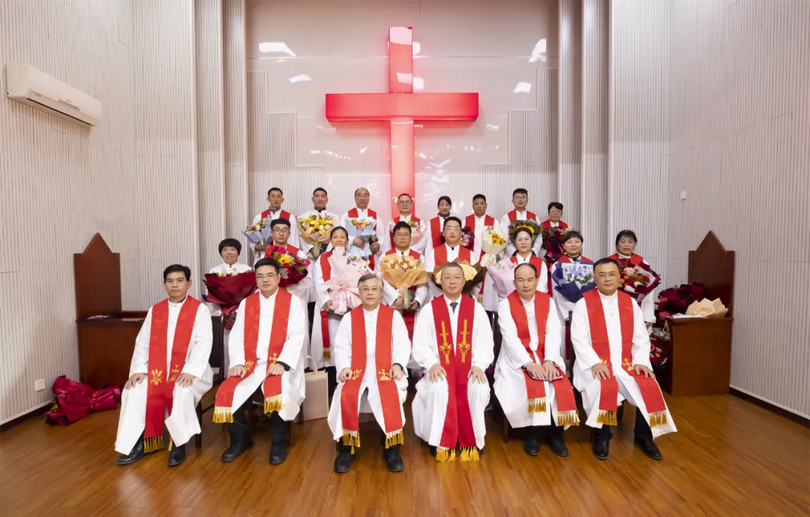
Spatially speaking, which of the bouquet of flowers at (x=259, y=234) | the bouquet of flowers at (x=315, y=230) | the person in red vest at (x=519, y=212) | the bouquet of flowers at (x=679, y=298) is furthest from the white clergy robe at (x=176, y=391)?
the bouquet of flowers at (x=679, y=298)

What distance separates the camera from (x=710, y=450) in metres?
3.65

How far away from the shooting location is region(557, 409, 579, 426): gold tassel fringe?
351cm

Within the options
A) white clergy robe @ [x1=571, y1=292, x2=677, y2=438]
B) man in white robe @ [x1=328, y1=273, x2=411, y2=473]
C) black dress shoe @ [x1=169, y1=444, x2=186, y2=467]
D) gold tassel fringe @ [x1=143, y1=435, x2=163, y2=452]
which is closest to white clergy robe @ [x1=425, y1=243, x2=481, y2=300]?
man in white robe @ [x1=328, y1=273, x2=411, y2=473]

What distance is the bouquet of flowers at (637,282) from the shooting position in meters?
4.62

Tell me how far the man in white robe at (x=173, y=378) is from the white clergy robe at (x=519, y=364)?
7.79ft

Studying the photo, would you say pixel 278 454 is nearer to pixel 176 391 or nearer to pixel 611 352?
pixel 176 391

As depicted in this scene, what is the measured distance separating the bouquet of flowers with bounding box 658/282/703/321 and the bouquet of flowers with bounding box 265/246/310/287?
4040 millimetres

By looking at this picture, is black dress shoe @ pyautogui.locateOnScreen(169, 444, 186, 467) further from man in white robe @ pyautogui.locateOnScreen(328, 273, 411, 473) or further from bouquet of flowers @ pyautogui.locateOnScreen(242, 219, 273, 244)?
bouquet of flowers @ pyautogui.locateOnScreen(242, 219, 273, 244)

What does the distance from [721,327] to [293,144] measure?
20.1ft


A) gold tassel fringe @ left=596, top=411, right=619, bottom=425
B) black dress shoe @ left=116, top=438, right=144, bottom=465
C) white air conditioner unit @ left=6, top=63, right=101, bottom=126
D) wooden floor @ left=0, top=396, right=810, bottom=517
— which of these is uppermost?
white air conditioner unit @ left=6, top=63, right=101, bottom=126

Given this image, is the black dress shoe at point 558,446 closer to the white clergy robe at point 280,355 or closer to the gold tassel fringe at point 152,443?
the white clergy robe at point 280,355

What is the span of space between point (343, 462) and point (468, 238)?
10.6ft

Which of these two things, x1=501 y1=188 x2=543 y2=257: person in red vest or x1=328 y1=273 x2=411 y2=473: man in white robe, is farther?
x1=501 y1=188 x2=543 y2=257: person in red vest

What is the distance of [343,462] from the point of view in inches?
133
